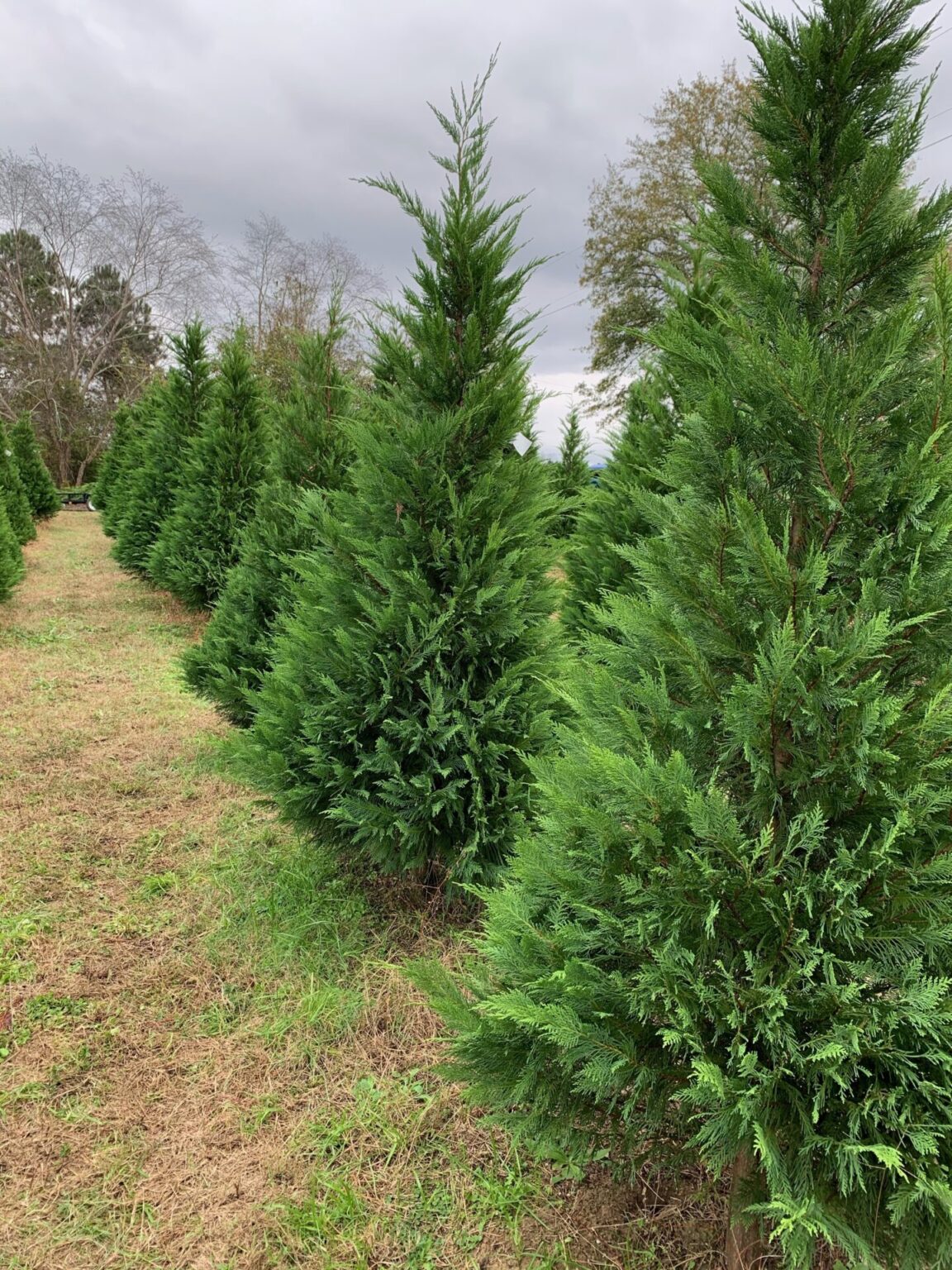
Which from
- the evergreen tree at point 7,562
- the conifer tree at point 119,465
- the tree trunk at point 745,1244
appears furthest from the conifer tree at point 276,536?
the conifer tree at point 119,465

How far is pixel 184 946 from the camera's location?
3.54 metres

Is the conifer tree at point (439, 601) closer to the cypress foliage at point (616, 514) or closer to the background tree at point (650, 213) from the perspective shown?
the cypress foliage at point (616, 514)

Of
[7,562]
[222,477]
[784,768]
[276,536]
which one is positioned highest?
[222,477]

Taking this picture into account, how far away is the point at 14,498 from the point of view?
15.4 meters

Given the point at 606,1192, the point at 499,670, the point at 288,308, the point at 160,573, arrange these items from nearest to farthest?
the point at 606,1192, the point at 499,670, the point at 160,573, the point at 288,308

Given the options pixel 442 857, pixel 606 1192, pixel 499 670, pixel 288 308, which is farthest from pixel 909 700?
pixel 288 308

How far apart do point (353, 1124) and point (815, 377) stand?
111 inches

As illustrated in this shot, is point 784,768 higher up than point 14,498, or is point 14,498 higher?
point 784,768

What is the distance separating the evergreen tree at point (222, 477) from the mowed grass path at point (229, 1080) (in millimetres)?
5066

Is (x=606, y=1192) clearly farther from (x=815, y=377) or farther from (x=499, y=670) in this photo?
(x=815, y=377)

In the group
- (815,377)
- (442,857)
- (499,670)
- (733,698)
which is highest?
(815,377)

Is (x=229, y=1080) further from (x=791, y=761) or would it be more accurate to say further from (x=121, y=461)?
(x=121, y=461)

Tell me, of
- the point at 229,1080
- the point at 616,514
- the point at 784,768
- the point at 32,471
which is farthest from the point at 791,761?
the point at 32,471

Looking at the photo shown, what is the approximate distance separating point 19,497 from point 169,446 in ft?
21.9
